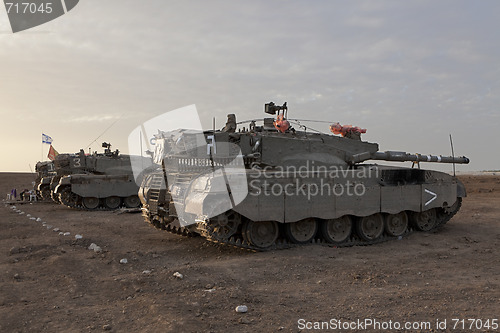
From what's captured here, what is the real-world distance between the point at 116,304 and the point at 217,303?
141 centimetres

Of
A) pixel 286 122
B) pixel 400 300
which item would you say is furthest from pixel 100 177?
pixel 400 300

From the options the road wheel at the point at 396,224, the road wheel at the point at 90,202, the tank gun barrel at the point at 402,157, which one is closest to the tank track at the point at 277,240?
the road wheel at the point at 396,224

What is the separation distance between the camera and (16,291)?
21.6 ft

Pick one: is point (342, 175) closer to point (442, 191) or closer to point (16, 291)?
point (442, 191)

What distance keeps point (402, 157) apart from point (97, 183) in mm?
14848

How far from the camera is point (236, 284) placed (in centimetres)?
702

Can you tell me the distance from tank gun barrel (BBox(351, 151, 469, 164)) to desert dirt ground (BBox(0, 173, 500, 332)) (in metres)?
2.52

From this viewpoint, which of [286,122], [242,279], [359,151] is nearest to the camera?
[242,279]

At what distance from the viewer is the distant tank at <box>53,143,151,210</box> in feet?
69.7

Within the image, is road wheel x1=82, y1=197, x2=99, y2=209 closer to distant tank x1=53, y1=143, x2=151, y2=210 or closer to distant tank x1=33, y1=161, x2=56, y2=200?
distant tank x1=53, y1=143, x2=151, y2=210

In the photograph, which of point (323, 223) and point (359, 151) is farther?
point (359, 151)

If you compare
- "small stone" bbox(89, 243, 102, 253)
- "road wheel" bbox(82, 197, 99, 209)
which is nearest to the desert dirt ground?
"small stone" bbox(89, 243, 102, 253)

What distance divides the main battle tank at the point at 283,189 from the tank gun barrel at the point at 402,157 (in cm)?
5

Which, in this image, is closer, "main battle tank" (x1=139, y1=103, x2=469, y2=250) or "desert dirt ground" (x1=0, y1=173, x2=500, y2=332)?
"desert dirt ground" (x1=0, y1=173, x2=500, y2=332)
